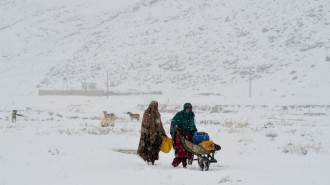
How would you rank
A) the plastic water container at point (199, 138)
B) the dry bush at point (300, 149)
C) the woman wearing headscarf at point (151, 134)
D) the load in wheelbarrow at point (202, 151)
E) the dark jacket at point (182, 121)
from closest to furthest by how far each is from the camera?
the load in wheelbarrow at point (202, 151)
the plastic water container at point (199, 138)
the dark jacket at point (182, 121)
the woman wearing headscarf at point (151, 134)
the dry bush at point (300, 149)

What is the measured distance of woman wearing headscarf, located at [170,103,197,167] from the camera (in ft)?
31.9

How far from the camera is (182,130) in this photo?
9.91m

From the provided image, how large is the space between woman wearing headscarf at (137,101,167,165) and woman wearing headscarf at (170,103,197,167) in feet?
1.38

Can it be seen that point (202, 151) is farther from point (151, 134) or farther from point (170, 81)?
point (170, 81)

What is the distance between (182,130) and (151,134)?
80 centimetres

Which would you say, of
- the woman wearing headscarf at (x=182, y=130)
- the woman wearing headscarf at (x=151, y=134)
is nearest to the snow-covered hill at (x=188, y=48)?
the woman wearing headscarf at (x=182, y=130)

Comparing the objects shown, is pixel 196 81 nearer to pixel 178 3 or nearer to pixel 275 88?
pixel 275 88

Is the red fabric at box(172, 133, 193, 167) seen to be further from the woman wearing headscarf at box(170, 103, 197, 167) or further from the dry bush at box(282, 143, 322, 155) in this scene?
the dry bush at box(282, 143, 322, 155)

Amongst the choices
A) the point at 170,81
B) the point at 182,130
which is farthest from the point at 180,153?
the point at 170,81

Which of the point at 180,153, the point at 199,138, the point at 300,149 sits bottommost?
the point at 300,149

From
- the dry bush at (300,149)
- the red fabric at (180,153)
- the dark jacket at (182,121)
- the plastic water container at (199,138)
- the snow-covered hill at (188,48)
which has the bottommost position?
the dry bush at (300,149)

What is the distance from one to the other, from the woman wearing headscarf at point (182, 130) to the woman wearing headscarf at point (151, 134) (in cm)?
42

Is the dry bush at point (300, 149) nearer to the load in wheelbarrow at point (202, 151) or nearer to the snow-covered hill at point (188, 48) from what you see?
the load in wheelbarrow at point (202, 151)

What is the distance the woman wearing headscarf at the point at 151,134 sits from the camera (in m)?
10.0
